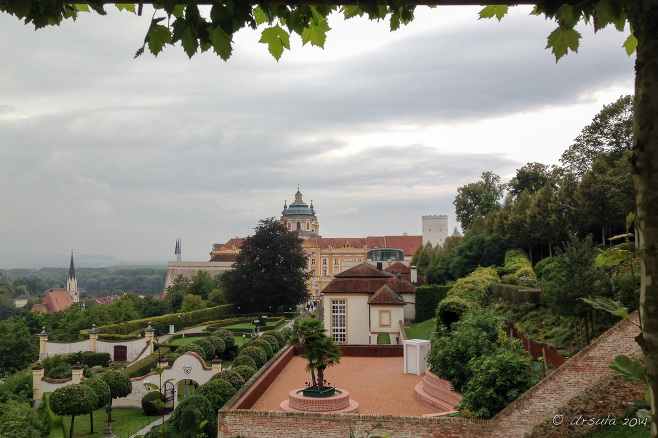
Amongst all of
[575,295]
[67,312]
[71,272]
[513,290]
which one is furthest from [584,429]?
[71,272]

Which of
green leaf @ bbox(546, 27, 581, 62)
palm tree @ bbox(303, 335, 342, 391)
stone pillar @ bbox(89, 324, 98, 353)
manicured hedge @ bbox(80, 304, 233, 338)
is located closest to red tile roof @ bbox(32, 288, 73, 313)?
manicured hedge @ bbox(80, 304, 233, 338)

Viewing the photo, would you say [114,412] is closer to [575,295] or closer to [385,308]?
[385,308]

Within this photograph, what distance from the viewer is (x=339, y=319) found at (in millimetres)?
29391

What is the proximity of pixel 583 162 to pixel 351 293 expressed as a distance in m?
18.1

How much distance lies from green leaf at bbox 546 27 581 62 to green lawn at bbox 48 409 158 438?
725 inches

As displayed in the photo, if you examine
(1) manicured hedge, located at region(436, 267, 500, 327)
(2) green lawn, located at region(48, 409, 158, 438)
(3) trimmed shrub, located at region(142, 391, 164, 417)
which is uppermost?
(1) manicured hedge, located at region(436, 267, 500, 327)

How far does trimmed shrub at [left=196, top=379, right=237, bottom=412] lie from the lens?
16.4 metres

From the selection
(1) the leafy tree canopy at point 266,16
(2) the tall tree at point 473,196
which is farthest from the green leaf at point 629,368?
(2) the tall tree at point 473,196

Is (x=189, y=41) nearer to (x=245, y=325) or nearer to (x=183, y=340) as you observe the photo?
(x=183, y=340)

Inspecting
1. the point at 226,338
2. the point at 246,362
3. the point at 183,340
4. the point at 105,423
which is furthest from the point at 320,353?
the point at 183,340

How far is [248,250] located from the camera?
50531mm

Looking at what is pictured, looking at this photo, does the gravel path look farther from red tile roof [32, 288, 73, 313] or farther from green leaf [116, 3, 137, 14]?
red tile roof [32, 288, 73, 313]

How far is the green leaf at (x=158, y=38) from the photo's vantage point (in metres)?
2.24

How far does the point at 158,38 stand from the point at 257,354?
70.7 feet
